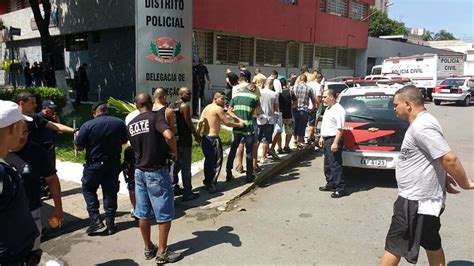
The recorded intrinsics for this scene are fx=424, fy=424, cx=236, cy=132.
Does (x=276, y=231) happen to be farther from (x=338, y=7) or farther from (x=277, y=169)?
(x=338, y=7)

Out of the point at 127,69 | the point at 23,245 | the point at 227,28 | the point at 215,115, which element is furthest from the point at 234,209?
the point at 227,28

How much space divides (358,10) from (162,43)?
26.8 meters

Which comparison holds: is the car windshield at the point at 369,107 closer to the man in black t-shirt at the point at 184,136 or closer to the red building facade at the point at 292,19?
the man in black t-shirt at the point at 184,136

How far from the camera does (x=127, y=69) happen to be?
18141mm

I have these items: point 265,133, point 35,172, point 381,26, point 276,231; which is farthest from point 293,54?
point 381,26

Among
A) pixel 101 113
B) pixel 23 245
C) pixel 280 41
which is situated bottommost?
A: pixel 23 245

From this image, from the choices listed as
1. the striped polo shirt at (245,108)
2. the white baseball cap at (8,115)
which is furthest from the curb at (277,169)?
the white baseball cap at (8,115)

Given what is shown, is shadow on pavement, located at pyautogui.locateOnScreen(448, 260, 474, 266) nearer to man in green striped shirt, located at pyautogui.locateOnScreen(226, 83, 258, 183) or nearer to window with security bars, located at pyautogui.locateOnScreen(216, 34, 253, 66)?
man in green striped shirt, located at pyautogui.locateOnScreen(226, 83, 258, 183)

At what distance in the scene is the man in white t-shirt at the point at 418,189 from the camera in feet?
11.0

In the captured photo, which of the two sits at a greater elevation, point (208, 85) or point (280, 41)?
point (280, 41)

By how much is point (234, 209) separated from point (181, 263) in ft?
6.22

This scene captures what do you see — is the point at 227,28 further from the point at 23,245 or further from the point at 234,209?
the point at 23,245

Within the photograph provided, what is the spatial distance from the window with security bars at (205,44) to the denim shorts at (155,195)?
50.4ft

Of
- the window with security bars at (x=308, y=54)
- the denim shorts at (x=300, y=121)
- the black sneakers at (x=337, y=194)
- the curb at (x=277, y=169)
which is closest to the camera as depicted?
the black sneakers at (x=337, y=194)
